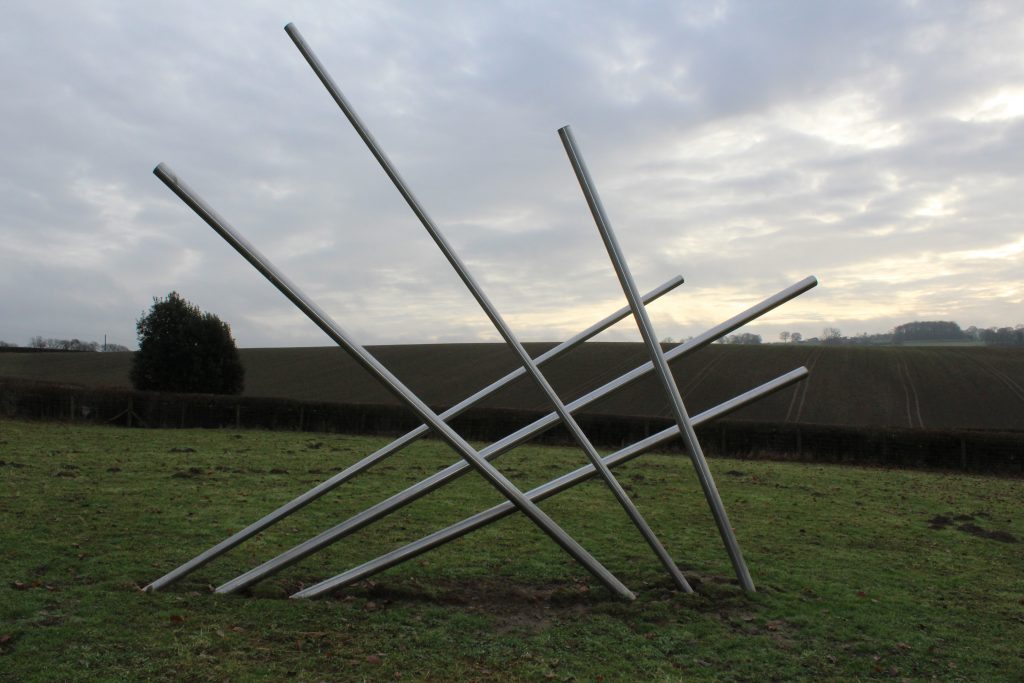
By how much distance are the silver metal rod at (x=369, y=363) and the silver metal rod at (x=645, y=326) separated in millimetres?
1069

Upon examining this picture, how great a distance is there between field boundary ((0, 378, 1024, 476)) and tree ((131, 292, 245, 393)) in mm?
11875

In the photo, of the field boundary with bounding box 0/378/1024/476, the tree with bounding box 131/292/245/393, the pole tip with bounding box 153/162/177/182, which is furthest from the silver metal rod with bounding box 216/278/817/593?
the tree with bounding box 131/292/245/393

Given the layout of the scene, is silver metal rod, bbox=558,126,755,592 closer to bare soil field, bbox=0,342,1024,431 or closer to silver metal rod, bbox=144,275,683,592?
silver metal rod, bbox=144,275,683,592

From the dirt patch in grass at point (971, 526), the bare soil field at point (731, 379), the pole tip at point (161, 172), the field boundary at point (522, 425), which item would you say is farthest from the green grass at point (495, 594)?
the bare soil field at point (731, 379)

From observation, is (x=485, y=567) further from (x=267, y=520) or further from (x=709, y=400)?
(x=709, y=400)

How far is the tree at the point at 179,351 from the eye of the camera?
129ft

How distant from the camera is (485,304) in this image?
7059 mm

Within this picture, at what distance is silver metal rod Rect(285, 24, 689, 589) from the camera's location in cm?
679

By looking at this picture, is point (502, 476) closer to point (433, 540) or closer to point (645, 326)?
point (433, 540)

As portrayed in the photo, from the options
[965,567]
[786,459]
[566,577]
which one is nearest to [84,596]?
[566,577]

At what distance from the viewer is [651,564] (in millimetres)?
8094

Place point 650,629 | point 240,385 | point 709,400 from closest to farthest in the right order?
point 650,629 → point 709,400 → point 240,385

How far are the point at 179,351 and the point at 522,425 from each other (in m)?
21.9

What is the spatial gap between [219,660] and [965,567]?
309 inches
